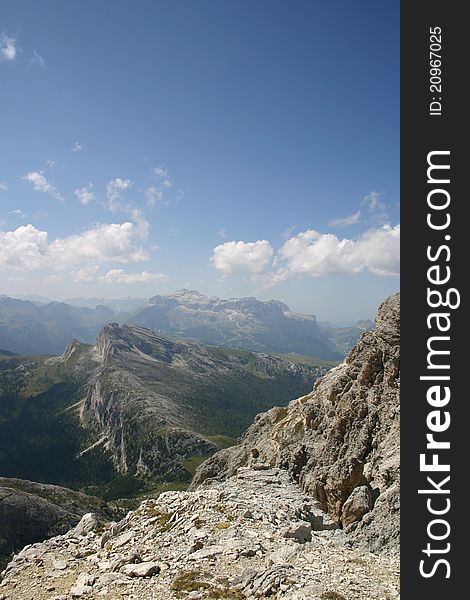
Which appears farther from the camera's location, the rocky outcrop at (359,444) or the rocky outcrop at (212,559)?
the rocky outcrop at (359,444)

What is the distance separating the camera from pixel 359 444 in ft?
118

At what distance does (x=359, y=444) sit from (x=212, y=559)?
736 inches

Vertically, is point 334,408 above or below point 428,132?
below

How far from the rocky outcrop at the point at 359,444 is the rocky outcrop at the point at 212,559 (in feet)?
6.71

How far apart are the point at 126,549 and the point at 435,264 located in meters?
28.1

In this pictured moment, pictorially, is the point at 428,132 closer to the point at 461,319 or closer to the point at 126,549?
the point at 461,319

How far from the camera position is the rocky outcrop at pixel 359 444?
27.8 meters

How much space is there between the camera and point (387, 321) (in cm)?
4256

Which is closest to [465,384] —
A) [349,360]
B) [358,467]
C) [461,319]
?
[461,319]

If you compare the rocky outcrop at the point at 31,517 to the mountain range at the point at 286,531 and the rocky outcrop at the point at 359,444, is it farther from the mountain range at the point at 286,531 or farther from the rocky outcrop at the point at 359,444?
the rocky outcrop at the point at 359,444

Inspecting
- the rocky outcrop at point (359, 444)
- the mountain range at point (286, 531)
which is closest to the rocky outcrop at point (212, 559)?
the mountain range at point (286, 531)

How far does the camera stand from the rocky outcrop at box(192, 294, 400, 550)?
27844 millimetres

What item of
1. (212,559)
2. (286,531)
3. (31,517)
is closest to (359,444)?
(286,531)

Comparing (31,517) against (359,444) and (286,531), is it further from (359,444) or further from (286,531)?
(286,531)
